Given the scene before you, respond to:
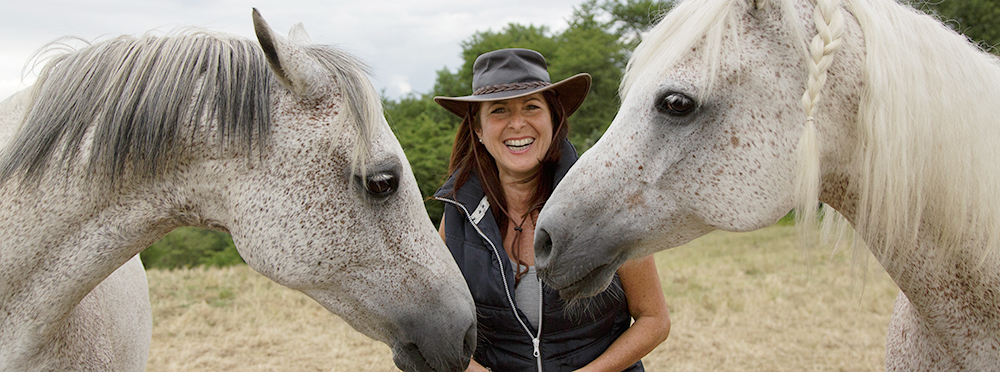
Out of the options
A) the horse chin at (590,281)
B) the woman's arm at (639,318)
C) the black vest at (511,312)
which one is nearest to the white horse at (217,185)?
the horse chin at (590,281)

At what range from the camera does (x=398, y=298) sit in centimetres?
172

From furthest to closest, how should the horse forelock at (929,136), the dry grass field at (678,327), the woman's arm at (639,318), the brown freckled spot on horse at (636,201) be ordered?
the dry grass field at (678,327), the woman's arm at (639,318), the brown freckled spot on horse at (636,201), the horse forelock at (929,136)

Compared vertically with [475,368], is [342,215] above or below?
above

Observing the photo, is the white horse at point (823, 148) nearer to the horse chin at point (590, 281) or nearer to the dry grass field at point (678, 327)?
the horse chin at point (590, 281)

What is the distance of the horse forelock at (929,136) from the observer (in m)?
1.37

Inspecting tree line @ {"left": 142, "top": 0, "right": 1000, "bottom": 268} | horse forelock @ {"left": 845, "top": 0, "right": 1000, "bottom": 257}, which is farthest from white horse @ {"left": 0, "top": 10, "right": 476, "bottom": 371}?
tree line @ {"left": 142, "top": 0, "right": 1000, "bottom": 268}

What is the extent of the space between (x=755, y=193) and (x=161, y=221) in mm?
1577

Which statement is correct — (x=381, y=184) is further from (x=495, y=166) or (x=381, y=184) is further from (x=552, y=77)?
(x=552, y=77)

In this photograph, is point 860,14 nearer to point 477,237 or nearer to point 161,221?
point 477,237

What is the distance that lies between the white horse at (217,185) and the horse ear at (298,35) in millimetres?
33

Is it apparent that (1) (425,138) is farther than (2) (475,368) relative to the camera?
Yes

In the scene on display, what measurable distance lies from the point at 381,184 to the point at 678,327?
196 inches

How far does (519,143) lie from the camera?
2307 millimetres

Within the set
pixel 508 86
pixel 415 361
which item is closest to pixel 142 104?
pixel 415 361
